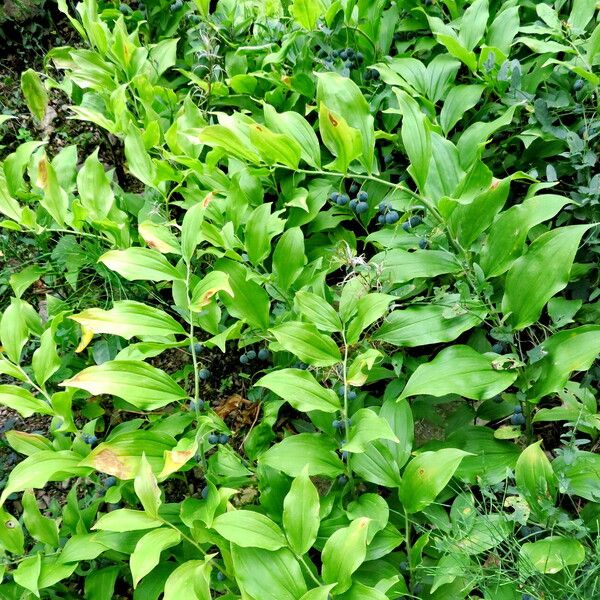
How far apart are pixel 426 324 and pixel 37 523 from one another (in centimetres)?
132

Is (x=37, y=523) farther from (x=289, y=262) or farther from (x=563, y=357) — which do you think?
(x=563, y=357)

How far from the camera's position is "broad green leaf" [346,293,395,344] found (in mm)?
1846

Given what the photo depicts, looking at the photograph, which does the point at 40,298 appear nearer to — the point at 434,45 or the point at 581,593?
the point at 434,45

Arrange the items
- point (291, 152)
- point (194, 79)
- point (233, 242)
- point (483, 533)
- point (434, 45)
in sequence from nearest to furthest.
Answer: point (483, 533), point (291, 152), point (233, 242), point (434, 45), point (194, 79)

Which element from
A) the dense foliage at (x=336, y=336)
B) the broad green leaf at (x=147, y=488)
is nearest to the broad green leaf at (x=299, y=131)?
the dense foliage at (x=336, y=336)

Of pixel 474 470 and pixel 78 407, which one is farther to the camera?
pixel 78 407

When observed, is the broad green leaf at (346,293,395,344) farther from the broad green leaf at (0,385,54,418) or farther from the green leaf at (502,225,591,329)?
the broad green leaf at (0,385,54,418)

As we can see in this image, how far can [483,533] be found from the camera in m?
1.60

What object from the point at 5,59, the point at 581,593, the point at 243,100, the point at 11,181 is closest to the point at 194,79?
the point at 243,100

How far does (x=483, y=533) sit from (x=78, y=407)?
1.60 metres

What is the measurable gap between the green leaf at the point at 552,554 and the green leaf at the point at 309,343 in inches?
27.6

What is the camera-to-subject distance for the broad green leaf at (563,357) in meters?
1.71

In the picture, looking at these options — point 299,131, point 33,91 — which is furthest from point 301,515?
point 33,91

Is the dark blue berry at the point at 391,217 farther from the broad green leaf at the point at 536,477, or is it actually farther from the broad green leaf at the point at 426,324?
the broad green leaf at the point at 536,477
